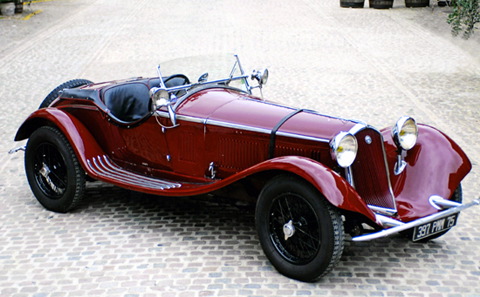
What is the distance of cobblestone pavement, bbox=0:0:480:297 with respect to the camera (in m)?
4.61

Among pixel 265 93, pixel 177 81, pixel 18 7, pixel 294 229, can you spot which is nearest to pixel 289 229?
pixel 294 229

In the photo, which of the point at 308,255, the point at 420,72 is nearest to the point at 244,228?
the point at 308,255

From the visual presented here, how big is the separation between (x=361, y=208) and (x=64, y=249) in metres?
2.41

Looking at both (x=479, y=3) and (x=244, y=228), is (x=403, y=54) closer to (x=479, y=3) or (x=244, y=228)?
(x=479, y=3)

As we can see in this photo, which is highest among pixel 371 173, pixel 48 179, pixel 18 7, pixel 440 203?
pixel 371 173

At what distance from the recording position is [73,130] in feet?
19.0

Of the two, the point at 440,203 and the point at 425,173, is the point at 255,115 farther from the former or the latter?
the point at 440,203

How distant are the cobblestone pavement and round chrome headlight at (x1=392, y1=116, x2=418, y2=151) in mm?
805

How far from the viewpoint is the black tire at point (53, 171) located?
225 inches

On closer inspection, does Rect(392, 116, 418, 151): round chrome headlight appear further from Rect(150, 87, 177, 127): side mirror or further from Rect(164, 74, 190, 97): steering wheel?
Rect(164, 74, 190, 97): steering wheel

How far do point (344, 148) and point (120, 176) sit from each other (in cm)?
216

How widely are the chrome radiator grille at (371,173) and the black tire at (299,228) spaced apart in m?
0.54

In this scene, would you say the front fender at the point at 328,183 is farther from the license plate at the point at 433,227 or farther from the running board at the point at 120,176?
the running board at the point at 120,176

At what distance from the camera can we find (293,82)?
10930 millimetres
